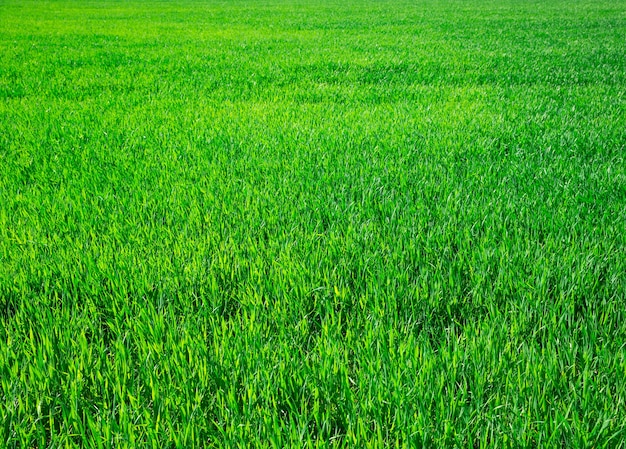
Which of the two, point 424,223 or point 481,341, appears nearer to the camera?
point 481,341

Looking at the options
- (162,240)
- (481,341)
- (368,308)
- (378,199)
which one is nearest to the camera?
(481,341)

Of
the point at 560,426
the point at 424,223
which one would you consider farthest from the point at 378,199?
the point at 560,426

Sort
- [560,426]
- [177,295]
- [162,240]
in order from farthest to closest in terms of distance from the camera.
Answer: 1. [162,240]
2. [177,295]
3. [560,426]

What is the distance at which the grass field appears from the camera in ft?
4.53

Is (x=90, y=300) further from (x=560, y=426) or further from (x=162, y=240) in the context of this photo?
(x=560, y=426)

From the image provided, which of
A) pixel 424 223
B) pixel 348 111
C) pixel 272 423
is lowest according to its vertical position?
pixel 272 423

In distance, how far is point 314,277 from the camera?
7.00 feet

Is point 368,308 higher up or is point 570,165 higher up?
point 570,165

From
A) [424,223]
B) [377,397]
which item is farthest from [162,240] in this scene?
[377,397]

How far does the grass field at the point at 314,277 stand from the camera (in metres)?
1.38

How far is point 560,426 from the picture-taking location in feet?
4.15

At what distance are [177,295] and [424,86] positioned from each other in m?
5.85

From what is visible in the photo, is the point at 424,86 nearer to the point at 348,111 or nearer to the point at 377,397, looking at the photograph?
the point at 348,111

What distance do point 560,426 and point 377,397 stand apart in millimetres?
467
